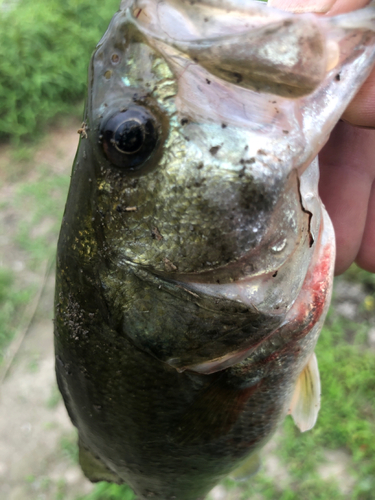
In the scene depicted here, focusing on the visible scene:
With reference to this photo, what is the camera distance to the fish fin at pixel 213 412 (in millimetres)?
1356

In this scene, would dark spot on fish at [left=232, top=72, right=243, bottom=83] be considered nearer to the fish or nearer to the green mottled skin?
the fish

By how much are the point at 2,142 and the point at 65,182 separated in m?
1.40

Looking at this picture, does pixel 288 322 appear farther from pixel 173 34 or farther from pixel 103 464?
pixel 103 464

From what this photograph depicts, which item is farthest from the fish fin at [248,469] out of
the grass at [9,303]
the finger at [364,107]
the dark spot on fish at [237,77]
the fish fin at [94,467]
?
the grass at [9,303]

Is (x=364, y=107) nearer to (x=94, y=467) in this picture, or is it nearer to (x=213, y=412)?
(x=213, y=412)

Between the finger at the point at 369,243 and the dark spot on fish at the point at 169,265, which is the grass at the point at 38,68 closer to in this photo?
the finger at the point at 369,243

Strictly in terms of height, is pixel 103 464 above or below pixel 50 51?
below

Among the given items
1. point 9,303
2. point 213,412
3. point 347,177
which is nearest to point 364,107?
point 347,177

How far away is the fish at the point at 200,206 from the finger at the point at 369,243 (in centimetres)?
90

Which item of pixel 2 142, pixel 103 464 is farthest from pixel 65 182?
pixel 103 464

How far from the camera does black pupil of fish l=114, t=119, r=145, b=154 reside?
0.98 meters

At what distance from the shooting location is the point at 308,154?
1.01m

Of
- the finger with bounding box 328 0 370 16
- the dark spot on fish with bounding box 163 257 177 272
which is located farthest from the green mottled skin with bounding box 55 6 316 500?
the finger with bounding box 328 0 370 16

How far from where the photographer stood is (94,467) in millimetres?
1821
